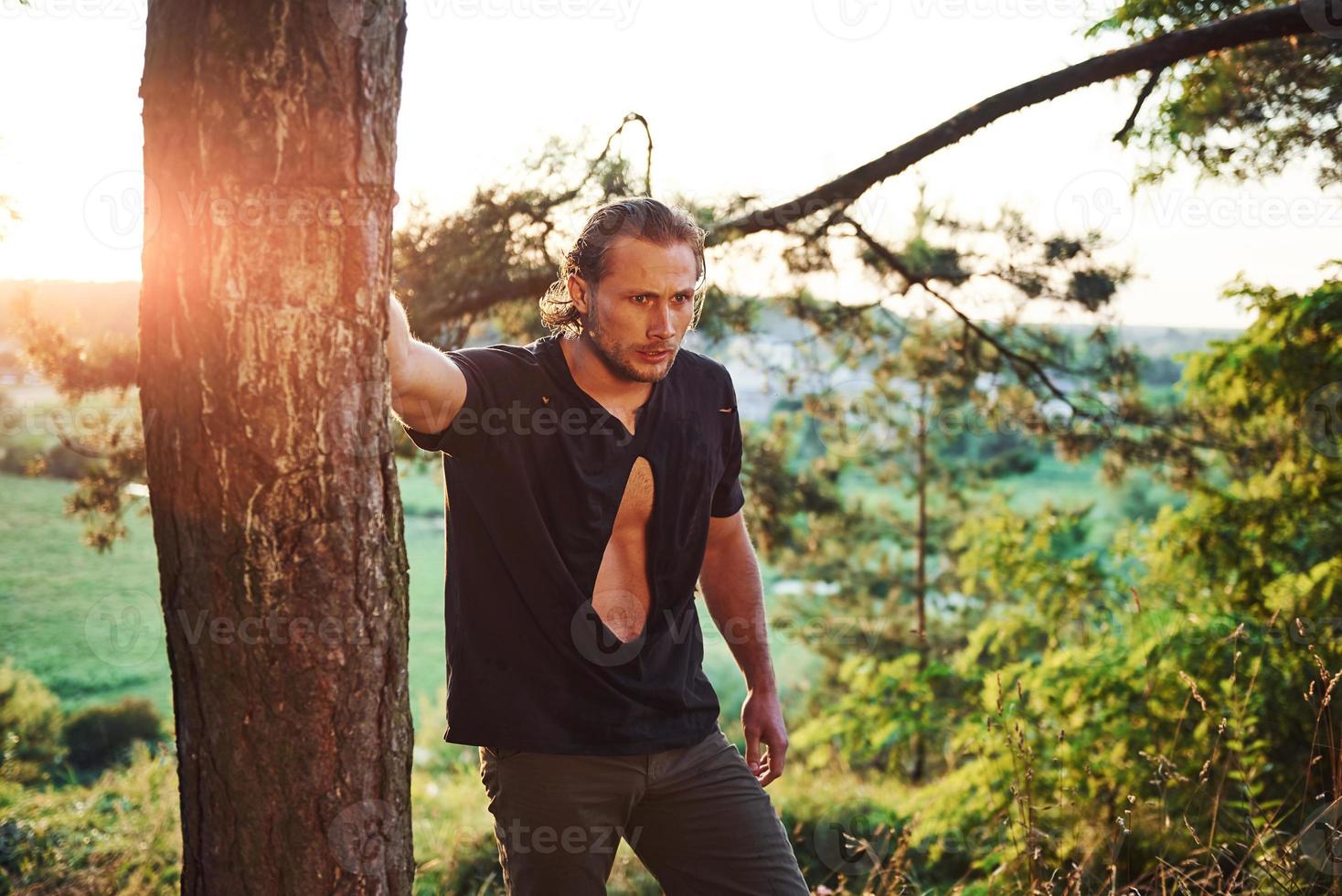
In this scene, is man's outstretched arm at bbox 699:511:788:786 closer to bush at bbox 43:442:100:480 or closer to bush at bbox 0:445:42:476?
bush at bbox 43:442:100:480

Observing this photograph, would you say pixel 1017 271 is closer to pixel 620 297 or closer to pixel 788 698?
pixel 620 297

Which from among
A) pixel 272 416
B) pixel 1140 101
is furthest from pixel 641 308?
pixel 1140 101

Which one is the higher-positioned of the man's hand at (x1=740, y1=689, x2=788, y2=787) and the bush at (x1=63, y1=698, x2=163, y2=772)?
the man's hand at (x1=740, y1=689, x2=788, y2=787)

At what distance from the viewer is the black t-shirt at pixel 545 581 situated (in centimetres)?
211

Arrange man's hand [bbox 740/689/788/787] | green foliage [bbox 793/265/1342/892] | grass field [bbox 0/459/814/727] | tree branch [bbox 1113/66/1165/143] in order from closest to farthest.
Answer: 1. man's hand [bbox 740/689/788/787]
2. green foliage [bbox 793/265/1342/892]
3. tree branch [bbox 1113/66/1165/143]
4. grass field [bbox 0/459/814/727]

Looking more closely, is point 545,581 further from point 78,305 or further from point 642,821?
point 78,305

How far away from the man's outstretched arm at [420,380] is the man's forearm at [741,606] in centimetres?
101

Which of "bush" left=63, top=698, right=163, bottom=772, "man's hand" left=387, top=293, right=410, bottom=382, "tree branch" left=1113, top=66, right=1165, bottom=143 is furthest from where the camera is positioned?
"bush" left=63, top=698, right=163, bottom=772

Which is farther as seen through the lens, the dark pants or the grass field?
the grass field

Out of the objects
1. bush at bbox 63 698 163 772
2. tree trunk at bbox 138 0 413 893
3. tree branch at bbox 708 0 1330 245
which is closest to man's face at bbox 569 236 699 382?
tree trunk at bbox 138 0 413 893

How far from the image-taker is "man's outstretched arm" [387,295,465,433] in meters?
1.69

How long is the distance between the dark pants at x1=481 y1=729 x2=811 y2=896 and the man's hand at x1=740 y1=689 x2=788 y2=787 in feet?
0.87

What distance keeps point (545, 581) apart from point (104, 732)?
14.7m

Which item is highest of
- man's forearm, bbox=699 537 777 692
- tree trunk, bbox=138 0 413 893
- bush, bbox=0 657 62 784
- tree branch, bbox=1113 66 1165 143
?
tree branch, bbox=1113 66 1165 143
